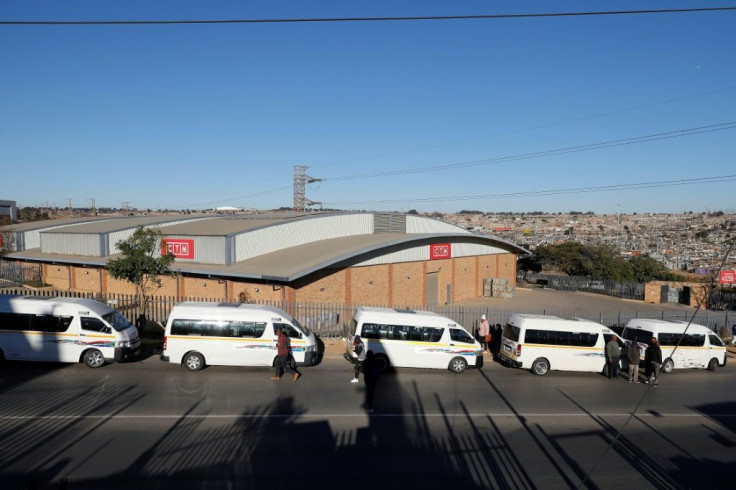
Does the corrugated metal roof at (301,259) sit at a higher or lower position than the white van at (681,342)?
higher

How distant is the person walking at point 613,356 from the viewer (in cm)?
1562

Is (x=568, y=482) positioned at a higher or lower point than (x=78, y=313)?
lower

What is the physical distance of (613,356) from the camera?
15.6 metres

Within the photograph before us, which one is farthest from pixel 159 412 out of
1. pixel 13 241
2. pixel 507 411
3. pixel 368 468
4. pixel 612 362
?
pixel 13 241

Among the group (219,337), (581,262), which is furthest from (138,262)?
(581,262)

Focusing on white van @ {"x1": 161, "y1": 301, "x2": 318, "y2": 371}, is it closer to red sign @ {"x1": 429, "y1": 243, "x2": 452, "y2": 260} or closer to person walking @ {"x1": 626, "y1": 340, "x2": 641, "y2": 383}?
person walking @ {"x1": 626, "y1": 340, "x2": 641, "y2": 383}

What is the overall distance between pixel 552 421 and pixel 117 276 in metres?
15.6

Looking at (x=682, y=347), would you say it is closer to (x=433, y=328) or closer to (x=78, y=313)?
(x=433, y=328)

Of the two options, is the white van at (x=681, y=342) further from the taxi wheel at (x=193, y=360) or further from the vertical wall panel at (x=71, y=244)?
the vertical wall panel at (x=71, y=244)

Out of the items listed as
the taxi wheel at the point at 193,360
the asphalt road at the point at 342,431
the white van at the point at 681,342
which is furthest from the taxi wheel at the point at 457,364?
the taxi wheel at the point at 193,360

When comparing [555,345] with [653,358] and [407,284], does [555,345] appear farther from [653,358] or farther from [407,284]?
[407,284]

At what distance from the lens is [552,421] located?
37.4 feet

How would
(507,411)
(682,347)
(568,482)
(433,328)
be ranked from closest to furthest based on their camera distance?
(568,482)
(507,411)
(433,328)
(682,347)

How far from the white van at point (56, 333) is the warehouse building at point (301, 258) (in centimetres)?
759
